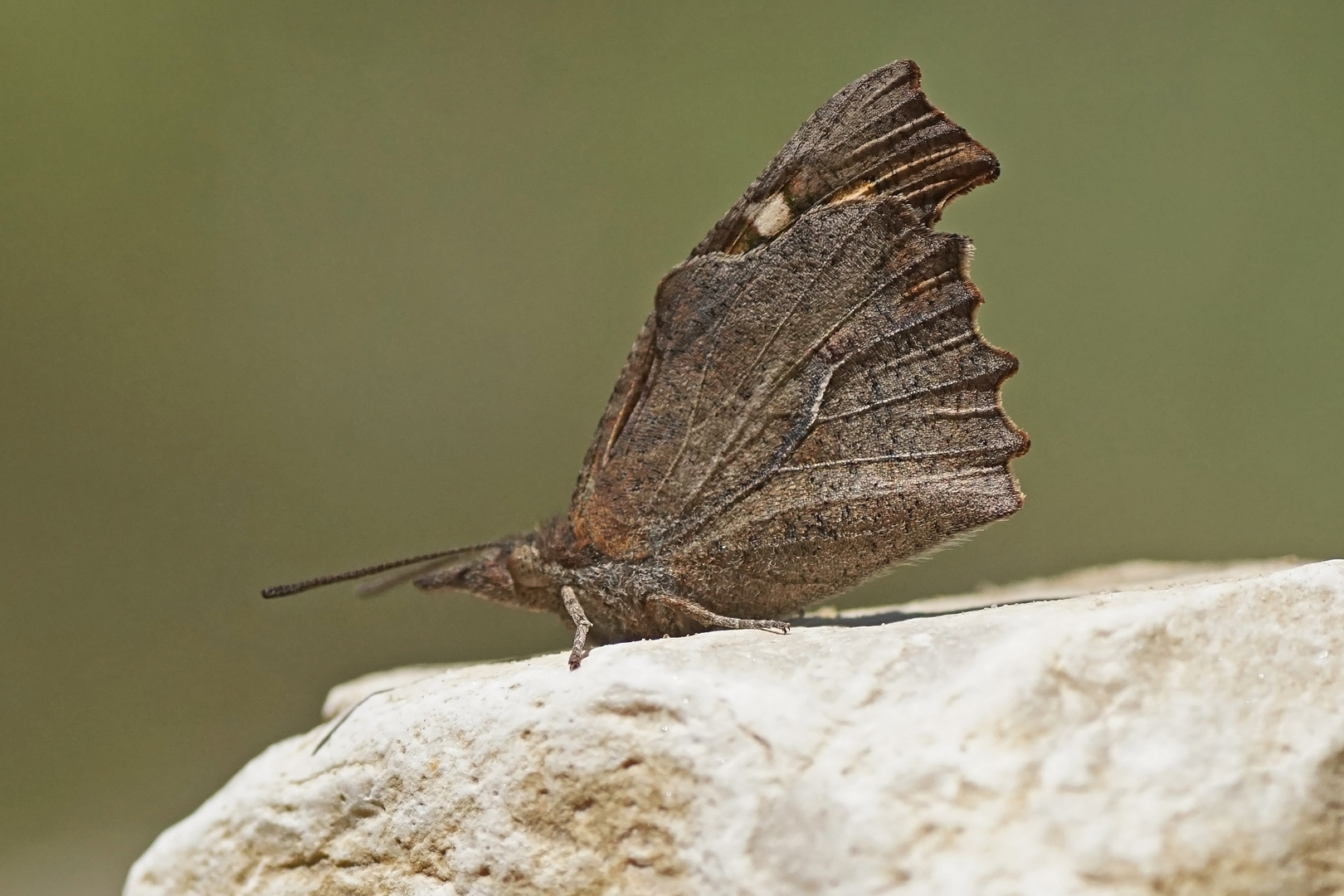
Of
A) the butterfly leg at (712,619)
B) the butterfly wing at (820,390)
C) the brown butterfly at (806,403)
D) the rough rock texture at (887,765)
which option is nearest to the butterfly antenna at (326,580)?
the brown butterfly at (806,403)

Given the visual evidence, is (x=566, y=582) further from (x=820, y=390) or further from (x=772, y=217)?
(x=772, y=217)

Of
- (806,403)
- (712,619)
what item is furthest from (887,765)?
(806,403)

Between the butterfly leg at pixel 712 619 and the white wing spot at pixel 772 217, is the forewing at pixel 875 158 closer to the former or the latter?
the white wing spot at pixel 772 217

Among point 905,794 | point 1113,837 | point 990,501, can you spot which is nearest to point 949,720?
point 905,794

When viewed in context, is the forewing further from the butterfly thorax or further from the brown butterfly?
the butterfly thorax

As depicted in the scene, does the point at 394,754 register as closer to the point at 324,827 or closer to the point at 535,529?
the point at 324,827

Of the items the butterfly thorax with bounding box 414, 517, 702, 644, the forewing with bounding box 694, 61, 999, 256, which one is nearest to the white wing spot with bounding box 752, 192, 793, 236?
the forewing with bounding box 694, 61, 999, 256
